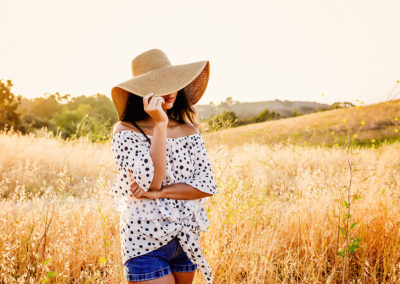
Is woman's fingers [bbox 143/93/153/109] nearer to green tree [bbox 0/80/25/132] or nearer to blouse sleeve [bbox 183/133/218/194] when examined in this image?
blouse sleeve [bbox 183/133/218/194]

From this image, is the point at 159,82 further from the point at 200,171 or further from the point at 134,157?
the point at 200,171

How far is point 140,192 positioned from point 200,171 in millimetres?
426

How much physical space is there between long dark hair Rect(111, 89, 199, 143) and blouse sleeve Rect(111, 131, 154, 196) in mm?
203

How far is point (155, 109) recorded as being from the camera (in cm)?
169

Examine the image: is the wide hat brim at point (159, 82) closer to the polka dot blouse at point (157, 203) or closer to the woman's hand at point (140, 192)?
the polka dot blouse at point (157, 203)

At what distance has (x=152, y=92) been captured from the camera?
1.80 metres

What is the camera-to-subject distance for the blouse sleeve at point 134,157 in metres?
1.67

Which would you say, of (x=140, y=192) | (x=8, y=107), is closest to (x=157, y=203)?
(x=140, y=192)

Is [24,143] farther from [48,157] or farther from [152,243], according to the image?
[152,243]

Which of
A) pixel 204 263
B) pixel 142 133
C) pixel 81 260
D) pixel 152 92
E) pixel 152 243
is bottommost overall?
pixel 81 260

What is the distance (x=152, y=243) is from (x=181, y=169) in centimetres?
47

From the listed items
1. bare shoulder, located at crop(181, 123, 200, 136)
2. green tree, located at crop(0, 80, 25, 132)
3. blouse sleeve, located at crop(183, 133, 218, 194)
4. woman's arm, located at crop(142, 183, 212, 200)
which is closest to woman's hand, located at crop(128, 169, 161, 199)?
woman's arm, located at crop(142, 183, 212, 200)

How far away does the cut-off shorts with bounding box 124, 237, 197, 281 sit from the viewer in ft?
5.30

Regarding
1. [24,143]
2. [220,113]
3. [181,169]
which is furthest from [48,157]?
[181,169]
